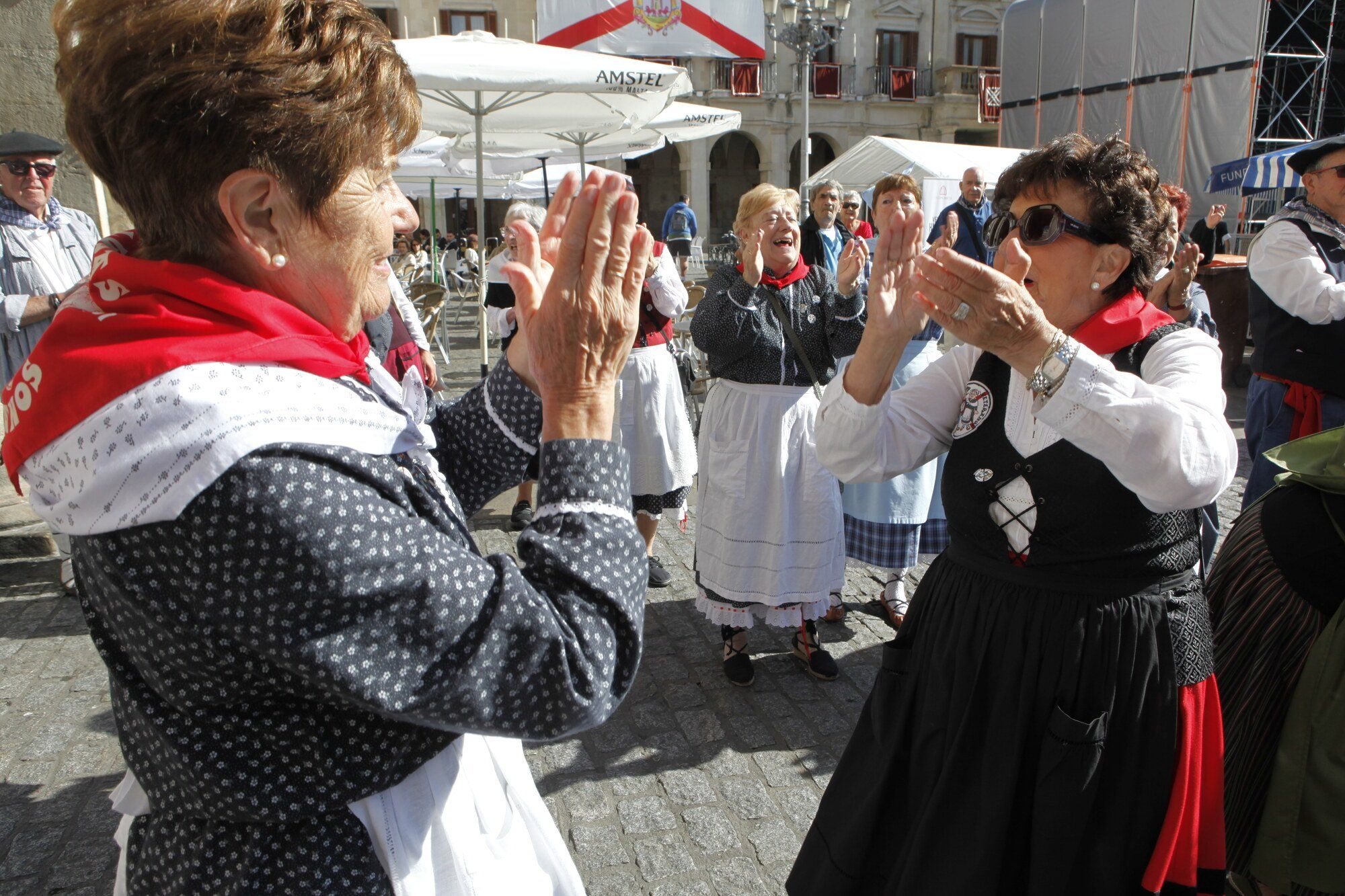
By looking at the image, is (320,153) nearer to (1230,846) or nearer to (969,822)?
(969,822)

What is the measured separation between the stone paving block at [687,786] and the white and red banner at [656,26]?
9.25 metres

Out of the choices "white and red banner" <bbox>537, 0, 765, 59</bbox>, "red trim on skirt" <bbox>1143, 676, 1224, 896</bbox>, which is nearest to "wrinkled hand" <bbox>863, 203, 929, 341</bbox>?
"red trim on skirt" <bbox>1143, 676, 1224, 896</bbox>

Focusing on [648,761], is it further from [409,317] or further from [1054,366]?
[409,317]

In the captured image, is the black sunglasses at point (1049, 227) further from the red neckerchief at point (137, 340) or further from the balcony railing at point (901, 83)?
the balcony railing at point (901, 83)

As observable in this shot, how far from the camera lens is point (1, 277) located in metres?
4.14

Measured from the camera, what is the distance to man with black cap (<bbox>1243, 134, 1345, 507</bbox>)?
11.7ft

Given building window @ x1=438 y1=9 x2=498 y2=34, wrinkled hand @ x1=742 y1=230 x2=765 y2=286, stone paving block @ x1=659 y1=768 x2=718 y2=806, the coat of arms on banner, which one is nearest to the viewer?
stone paving block @ x1=659 y1=768 x2=718 y2=806

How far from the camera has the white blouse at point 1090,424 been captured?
5.19 ft

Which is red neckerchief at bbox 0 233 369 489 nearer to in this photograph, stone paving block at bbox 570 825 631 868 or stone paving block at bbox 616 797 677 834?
stone paving block at bbox 570 825 631 868

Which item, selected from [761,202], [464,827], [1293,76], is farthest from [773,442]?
[1293,76]

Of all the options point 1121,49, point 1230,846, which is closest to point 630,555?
point 1230,846

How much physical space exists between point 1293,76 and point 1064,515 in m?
22.6

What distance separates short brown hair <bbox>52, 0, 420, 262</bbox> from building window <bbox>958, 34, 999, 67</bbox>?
36.1 metres

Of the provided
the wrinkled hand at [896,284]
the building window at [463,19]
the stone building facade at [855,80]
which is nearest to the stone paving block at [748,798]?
the wrinkled hand at [896,284]
